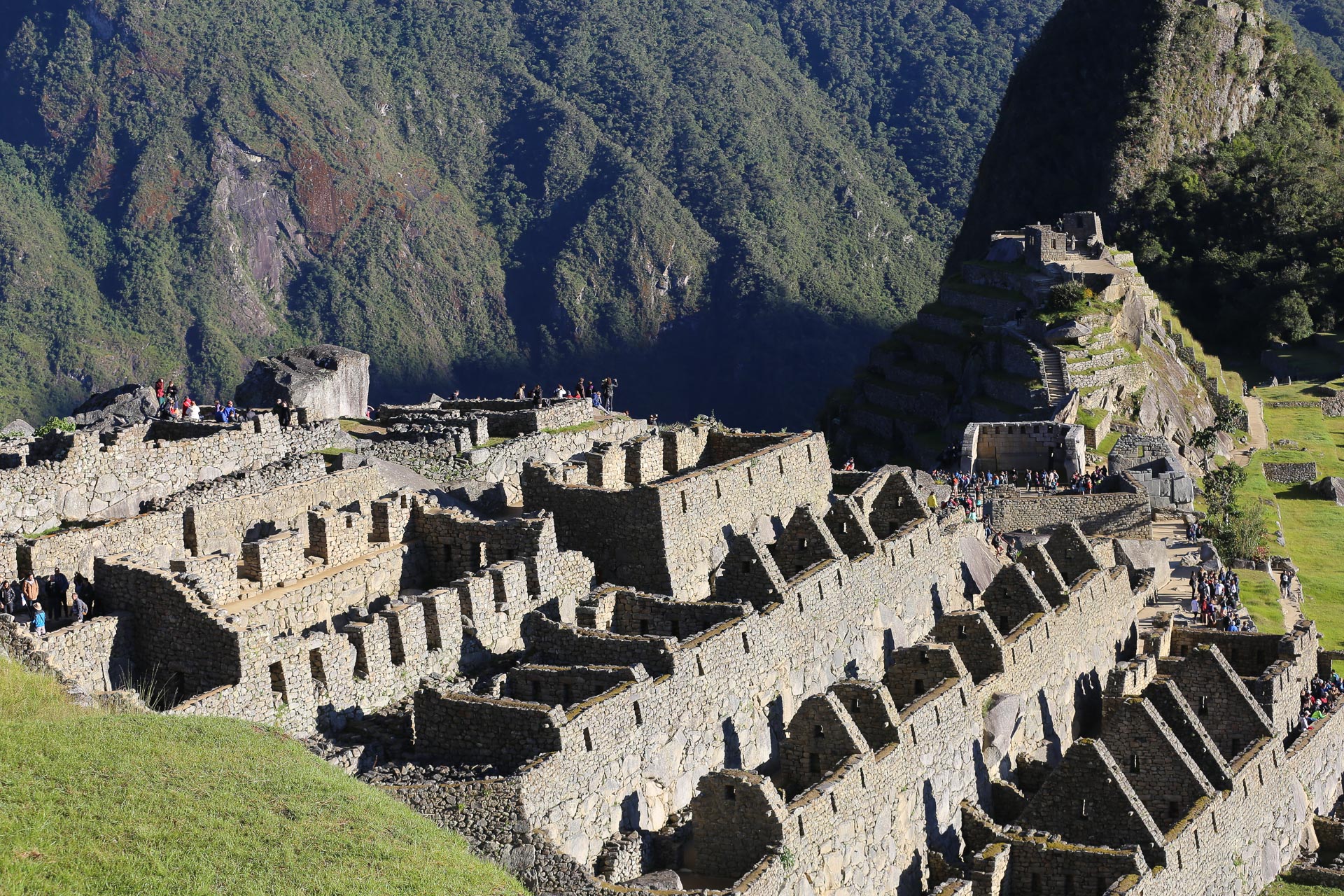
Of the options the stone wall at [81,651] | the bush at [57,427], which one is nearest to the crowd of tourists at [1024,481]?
the bush at [57,427]

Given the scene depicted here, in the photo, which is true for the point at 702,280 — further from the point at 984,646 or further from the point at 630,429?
the point at 984,646

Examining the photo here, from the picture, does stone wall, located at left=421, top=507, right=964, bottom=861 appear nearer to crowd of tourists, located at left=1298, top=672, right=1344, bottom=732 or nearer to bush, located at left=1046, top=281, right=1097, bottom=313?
crowd of tourists, located at left=1298, top=672, right=1344, bottom=732

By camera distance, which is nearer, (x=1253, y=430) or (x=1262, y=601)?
(x=1262, y=601)

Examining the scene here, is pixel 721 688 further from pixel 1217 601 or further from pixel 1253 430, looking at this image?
pixel 1253 430

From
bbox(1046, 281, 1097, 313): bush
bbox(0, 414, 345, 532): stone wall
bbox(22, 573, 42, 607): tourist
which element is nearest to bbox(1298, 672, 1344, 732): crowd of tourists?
bbox(0, 414, 345, 532): stone wall

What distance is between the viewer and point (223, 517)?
23.7 metres

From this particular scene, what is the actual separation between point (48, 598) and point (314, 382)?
14.7 metres

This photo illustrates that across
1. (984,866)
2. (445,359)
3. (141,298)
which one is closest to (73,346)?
(141,298)

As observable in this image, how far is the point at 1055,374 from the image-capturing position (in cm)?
7181

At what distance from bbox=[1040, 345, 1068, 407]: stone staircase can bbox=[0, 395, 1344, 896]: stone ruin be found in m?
39.4

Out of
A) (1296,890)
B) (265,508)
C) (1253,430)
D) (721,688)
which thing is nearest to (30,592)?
(265,508)

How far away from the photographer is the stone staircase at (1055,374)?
6938 centimetres

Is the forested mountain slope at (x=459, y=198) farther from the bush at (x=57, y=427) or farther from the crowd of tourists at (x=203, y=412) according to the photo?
the bush at (x=57, y=427)

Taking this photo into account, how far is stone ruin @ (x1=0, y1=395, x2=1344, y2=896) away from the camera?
64.6 ft
